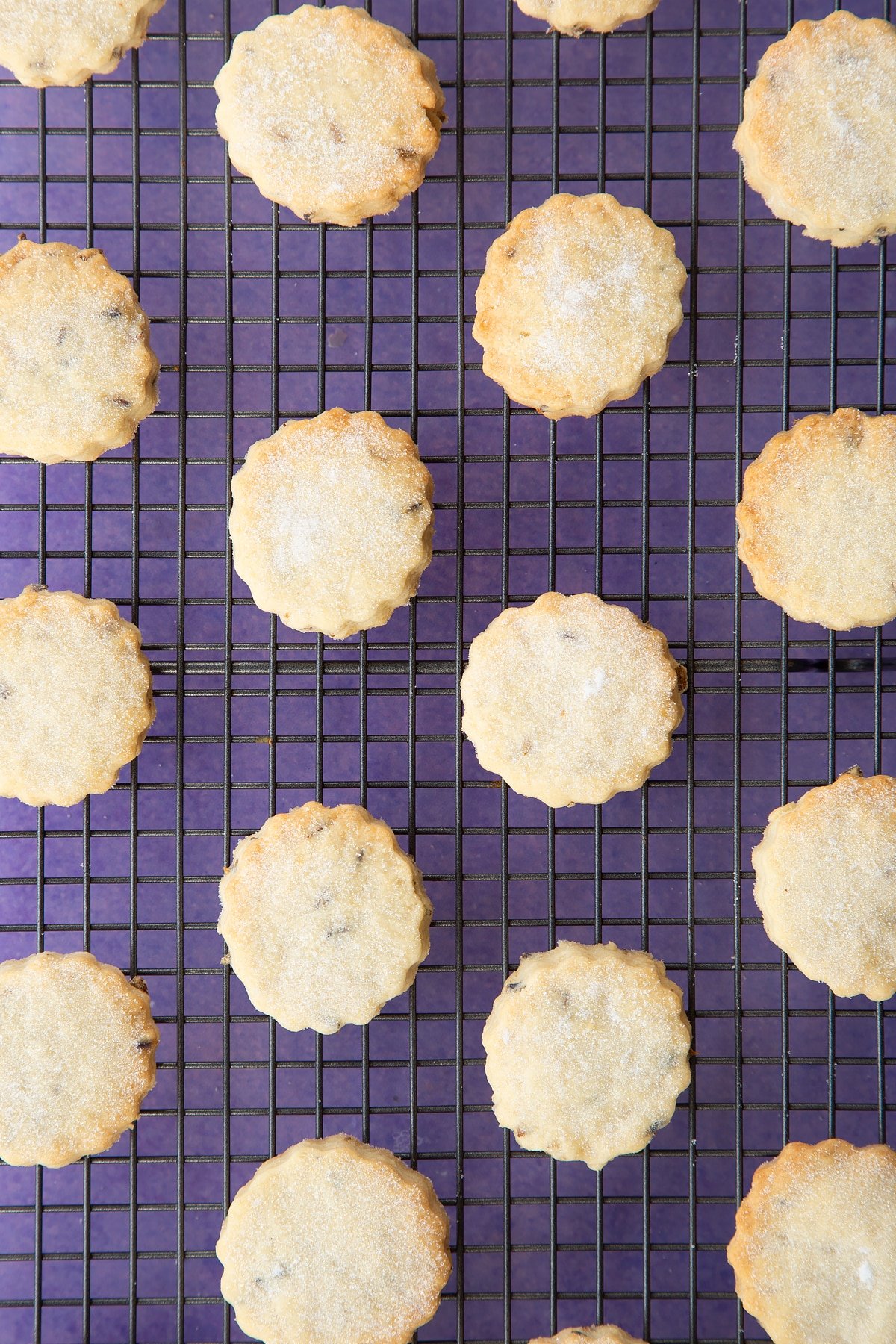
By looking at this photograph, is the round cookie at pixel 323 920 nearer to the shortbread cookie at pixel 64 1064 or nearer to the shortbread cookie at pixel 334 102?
the shortbread cookie at pixel 64 1064

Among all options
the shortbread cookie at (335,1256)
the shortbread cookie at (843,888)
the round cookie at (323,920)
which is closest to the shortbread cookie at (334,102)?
the round cookie at (323,920)

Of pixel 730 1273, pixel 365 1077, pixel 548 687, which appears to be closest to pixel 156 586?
pixel 548 687

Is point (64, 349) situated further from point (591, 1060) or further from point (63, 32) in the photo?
point (591, 1060)

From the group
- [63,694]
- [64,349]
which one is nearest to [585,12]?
[64,349]

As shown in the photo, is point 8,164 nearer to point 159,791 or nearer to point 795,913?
point 159,791

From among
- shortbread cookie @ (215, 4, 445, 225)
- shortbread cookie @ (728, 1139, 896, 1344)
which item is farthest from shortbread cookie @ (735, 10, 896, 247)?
shortbread cookie @ (728, 1139, 896, 1344)
